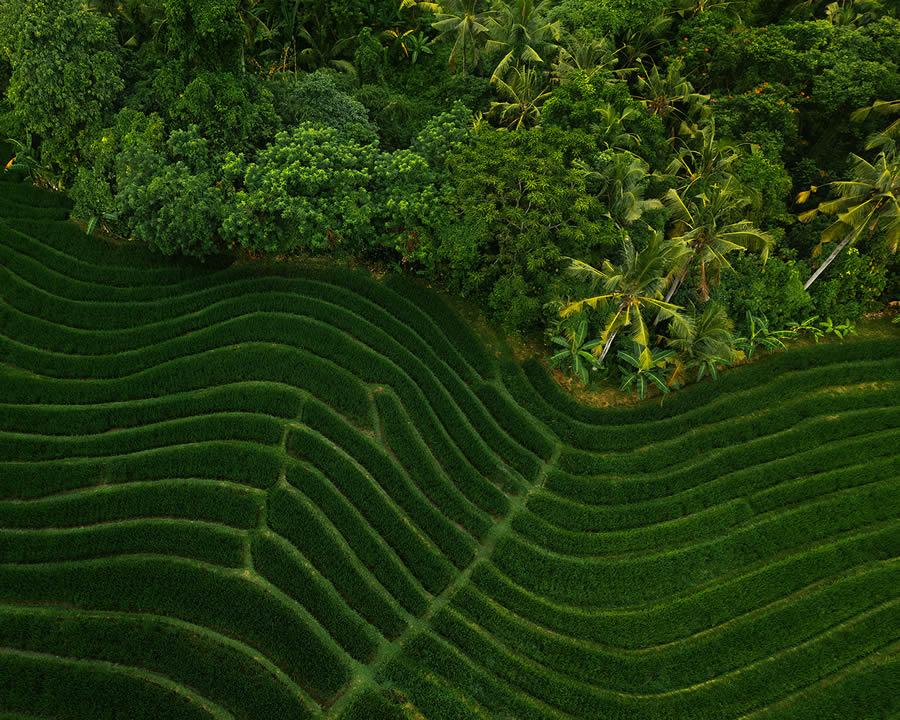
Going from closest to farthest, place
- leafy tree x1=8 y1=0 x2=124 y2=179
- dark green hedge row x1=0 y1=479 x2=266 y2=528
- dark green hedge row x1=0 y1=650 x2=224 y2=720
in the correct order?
1. dark green hedge row x1=0 y1=650 x2=224 y2=720
2. dark green hedge row x1=0 y1=479 x2=266 y2=528
3. leafy tree x1=8 y1=0 x2=124 y2=179

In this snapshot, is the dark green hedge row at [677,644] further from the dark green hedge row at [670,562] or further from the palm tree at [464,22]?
the palm tree at [464,22]

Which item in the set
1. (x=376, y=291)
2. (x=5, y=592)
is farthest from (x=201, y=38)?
(x=5, y=592)

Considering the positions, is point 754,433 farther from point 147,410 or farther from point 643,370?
point 147,410

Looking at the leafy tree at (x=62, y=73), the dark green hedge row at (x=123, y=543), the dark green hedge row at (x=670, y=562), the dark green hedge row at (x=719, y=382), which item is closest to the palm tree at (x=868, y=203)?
the dark green hedge row at (x=719, y=382)

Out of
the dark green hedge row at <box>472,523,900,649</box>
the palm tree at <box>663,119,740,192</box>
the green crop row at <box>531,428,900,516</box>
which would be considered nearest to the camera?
the dark green hedge row at <box>472,523,900,649</box>

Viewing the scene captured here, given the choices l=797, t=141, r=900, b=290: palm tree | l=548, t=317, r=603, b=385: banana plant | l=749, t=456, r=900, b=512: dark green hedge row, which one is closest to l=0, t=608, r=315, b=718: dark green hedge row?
l=548, t=317, r=603, b=385: banana plant

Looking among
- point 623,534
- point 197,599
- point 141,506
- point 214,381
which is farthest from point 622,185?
point 141,506

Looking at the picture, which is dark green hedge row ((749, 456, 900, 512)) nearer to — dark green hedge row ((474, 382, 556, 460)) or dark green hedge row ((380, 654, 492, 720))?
dark green hedge row ((474, 382, 556, 460))
